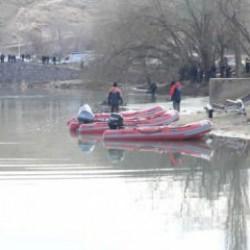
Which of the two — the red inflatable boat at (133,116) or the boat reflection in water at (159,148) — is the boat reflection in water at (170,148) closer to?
the boat reflection in water at (159,148)

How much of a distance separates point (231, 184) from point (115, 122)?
11.2 m

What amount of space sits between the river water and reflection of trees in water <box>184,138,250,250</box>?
0.08 ft

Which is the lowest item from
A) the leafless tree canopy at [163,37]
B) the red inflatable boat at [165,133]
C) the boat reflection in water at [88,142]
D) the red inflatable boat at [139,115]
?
the boat reflection in water at [88,142]

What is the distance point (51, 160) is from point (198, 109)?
17.8m

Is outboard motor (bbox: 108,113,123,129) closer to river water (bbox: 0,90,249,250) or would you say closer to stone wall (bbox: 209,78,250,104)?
river water (bbox: 0,90,249,250)

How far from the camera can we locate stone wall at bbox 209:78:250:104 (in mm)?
44344

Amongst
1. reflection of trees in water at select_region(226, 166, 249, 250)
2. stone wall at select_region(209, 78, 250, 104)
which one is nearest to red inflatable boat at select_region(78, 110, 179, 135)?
stone wall at select_region(209, 78, 250, 104)

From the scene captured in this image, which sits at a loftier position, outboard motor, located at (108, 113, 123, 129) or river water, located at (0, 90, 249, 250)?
outboard motor, located at (108, 113, 123, 129)

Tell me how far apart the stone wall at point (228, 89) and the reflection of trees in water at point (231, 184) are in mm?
12991

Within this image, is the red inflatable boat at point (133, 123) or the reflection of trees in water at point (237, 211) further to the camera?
the red inflatable boat at point (133, 123)

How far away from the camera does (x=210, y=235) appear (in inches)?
680

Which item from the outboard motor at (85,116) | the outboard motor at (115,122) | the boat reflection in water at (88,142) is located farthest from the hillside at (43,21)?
the outboard motor at (115,122)

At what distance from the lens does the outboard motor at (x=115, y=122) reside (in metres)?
A: 33.8

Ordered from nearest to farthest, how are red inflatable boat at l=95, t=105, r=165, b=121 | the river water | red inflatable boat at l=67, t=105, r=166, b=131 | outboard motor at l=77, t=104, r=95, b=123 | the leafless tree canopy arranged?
the river water < outboard motor at l=77, t=104, r=95, b=123 < red inflatable boat at l=67, t=105, r=166, b=131 < red inflatable boat at l=95, t=105, r=165, b=121 < the leafless tree canopy
